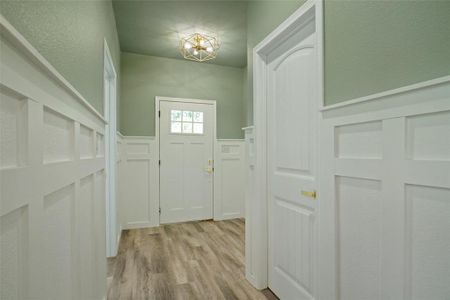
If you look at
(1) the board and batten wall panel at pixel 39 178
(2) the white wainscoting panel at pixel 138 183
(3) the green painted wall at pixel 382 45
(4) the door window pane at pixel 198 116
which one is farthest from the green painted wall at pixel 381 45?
(2) the white wainscoting panel at pixel 138 183

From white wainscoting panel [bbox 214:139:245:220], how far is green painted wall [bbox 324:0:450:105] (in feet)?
9.01

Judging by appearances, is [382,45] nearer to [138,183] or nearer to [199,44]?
[199,44]

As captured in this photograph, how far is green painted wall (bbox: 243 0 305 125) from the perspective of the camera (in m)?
1.59

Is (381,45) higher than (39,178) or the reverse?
higher

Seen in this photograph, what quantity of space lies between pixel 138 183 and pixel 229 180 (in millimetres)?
1455

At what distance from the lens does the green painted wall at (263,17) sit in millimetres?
1594

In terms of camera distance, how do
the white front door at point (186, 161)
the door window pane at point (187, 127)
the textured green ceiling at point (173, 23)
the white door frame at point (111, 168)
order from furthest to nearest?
the door window pane at point (187, 127) < the white front door at point (186, 161) < the white door frame at point (111, 168) < the textured green ceiling at point (173, 23)

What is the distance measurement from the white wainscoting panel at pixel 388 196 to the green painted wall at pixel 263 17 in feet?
2.74

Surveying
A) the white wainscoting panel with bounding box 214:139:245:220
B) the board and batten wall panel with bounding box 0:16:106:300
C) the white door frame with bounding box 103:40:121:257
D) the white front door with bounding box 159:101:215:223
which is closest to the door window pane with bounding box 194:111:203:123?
the white front door with bounding box 159:101:215:223

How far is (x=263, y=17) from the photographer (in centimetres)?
187

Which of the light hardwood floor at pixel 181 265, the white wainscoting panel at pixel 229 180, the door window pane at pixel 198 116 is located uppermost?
the door window pane at pixel 198 116

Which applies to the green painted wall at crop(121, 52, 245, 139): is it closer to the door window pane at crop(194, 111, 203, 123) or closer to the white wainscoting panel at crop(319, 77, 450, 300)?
the door window pane at crop(194, 111, 203, 123)

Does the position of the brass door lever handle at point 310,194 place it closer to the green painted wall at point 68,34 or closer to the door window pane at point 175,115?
the green painted wall at point 68,34

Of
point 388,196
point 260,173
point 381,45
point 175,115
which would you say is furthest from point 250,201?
point 175,115
